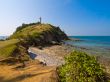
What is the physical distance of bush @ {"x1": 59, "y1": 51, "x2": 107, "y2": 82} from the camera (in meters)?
15.8

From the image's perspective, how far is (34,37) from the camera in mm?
80562

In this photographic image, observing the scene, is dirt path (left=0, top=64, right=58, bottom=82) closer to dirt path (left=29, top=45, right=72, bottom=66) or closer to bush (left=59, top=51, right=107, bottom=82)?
bush (left=59, top=51, right=107, bottom=82)

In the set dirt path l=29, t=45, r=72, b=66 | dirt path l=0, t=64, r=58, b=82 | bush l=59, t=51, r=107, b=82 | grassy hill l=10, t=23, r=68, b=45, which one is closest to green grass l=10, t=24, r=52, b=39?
grassy hill l=10, t=23, r=68, b=45

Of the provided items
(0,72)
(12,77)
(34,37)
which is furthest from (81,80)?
(34,37)

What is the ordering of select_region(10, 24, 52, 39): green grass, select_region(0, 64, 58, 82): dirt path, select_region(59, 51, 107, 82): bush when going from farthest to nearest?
select_region(10, 24, 52, 39): green grass, select_region(0, 64, 58, 82): dirt path, select_region(59, 51, 107, 82): bush

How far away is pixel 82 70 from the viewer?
16062 mm

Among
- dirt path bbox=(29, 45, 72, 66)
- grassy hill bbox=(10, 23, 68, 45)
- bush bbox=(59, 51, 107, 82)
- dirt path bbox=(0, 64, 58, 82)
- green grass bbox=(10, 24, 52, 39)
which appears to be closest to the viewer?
bush bbox=(59, 51, 107, 82)

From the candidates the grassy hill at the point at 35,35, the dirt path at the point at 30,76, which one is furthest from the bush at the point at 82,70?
the grassy hill at the point at 35,35

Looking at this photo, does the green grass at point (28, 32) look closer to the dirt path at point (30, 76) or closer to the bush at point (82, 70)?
the dirt path at point (30, 76)

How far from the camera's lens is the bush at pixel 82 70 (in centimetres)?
1576

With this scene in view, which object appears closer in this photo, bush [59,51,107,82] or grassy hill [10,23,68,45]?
bush [59,51,107,82]

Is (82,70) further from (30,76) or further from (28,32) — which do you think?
(28,32)

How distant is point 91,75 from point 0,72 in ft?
33.8

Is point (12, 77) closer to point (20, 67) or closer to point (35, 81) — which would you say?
point (35, 81)
